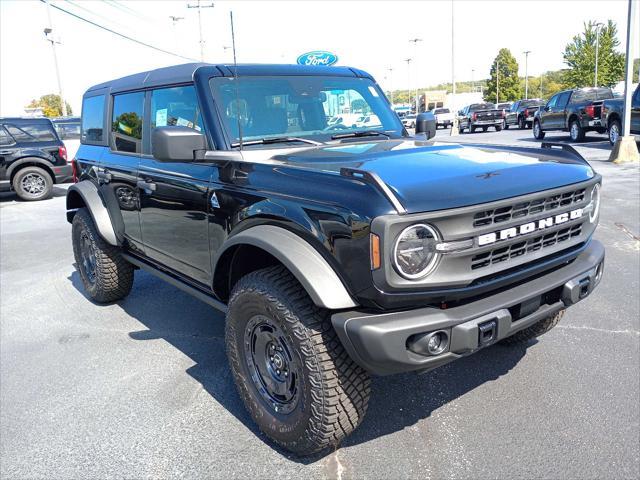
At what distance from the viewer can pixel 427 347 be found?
2291mm

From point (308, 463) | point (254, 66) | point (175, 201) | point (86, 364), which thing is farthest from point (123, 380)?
point (254, 66)

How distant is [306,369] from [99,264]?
303cm

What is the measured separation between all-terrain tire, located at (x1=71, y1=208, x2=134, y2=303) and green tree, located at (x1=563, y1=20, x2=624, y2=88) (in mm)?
51137

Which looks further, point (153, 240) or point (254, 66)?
point (153, 240)

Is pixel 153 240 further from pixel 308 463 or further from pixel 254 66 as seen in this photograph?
pixel 308 463

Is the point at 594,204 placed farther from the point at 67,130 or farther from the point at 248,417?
the point at 67,130

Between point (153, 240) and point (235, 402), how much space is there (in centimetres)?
138

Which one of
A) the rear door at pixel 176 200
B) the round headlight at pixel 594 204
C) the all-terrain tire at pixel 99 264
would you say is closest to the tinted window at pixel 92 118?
the all-terrain tire at pixel 99 264

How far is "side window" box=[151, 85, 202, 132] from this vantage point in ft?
11.5

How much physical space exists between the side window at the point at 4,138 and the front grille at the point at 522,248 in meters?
12.6

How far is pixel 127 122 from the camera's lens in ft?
14.6

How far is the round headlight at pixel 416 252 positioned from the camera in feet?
7.38

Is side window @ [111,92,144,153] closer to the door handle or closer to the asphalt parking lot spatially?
the door handle

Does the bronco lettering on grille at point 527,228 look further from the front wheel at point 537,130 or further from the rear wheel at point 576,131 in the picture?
the front wheel at point 537,130
